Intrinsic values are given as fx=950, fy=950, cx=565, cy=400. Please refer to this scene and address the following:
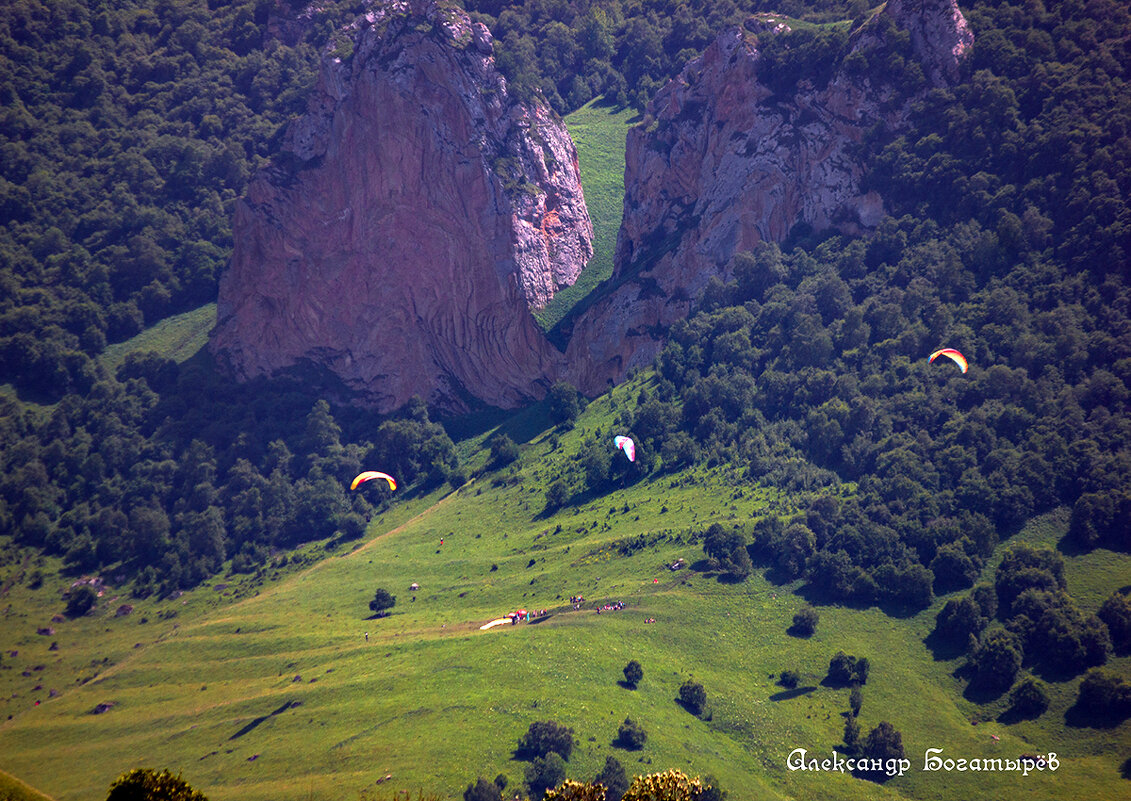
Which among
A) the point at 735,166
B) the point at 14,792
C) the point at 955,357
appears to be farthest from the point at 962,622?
the point at 735,166

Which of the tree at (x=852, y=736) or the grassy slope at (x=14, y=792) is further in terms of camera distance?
the tree at (x=852, y=736)

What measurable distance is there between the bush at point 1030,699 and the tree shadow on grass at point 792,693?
42.0ft

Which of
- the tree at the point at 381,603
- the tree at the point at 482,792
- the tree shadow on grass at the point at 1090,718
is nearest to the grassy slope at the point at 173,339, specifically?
the tree at the point at 381,603

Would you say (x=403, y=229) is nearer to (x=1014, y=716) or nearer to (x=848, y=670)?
(x=848, y=670)

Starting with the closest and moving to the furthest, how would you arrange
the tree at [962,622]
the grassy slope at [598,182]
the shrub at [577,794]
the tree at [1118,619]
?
1. the shrub at [577,794]
2. the tree at [1118,619]
3. the tree at [962,622]
4. the grassy slope at [598,182]

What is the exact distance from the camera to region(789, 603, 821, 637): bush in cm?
7056

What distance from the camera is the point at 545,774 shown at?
194 ft

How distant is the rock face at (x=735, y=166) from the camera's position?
103062mm

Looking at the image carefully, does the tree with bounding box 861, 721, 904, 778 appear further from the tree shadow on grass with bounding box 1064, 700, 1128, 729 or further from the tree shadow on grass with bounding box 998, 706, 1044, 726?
the tree shadow on grass with bounding box 1064, 700, 1128, 729

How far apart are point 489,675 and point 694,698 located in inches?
594

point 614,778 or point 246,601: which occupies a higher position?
point 614,778

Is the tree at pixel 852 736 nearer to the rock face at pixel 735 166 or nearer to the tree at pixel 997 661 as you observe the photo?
the tree at pixel 997 661

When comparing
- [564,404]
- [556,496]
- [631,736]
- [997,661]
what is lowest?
[631,736]

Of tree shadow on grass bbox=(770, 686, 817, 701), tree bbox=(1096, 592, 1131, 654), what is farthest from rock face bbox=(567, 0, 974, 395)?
tree shadow on grass bbox=(770, 686, 817, 701)
